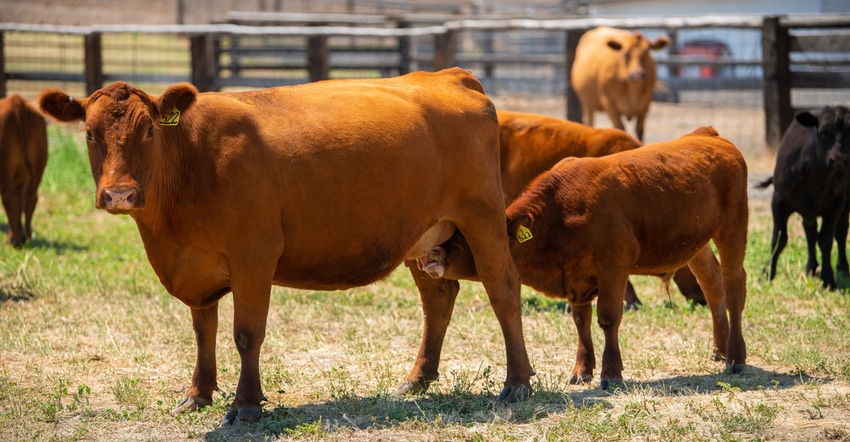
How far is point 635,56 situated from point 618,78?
51 centimetres

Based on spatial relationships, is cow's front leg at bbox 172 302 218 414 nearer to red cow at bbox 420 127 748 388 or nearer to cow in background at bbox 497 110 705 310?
red cow at bbox 420 127 748 388

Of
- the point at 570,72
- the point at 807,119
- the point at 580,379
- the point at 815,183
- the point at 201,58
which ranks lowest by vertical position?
the point at 580,379

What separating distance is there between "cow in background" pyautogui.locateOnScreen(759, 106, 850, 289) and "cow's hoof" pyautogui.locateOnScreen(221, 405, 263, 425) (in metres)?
6.00

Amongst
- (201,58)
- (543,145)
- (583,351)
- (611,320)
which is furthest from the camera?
(201,58)

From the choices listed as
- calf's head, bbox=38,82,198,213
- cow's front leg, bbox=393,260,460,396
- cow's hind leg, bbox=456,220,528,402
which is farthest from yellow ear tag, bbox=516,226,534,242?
calf's head, bbox=38,82,198,213

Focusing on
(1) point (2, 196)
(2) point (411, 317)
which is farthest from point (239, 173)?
(1) point (2, 196)

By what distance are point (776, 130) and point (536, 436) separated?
36.1ft

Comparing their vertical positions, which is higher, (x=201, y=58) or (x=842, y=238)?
(x=201, y=58)

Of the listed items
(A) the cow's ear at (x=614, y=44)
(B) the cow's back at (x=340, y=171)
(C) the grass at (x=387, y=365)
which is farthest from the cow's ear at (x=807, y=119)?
(A) the cow's ear at (x=614, y=44)

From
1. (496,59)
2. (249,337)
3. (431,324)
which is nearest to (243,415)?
(249,337)

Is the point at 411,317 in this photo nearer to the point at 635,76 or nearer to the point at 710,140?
the point at 710,140

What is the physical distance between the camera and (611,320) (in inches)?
256

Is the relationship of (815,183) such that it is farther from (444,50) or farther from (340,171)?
(444,50)

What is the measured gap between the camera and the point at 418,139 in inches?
236
